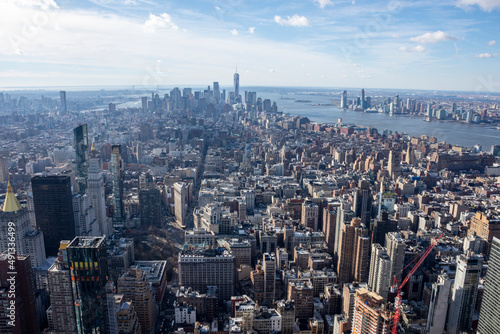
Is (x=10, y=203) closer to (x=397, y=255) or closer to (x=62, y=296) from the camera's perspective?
(x=62, y=296)

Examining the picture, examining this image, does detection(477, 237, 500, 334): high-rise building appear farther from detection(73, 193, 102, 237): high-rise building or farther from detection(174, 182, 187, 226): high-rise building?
detection(73, 193, 102, 237): high-rise building

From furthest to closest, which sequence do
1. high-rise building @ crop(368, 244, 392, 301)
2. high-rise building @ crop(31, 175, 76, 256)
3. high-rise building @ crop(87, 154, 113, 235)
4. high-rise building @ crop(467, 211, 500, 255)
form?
high-rise building @ crop(87, 154, 113, 235), high-rise building @ crop(467, 211, 500, 255), high-rise building @ crop(31, 175, 76, 256), high-rise building @ crop(368, 244, 392, 301)

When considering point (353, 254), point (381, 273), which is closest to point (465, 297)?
point (381, 273)

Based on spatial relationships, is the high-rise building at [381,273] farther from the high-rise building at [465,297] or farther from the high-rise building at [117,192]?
the high-rise building at [117,192]

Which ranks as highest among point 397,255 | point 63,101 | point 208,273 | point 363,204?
point 63,101

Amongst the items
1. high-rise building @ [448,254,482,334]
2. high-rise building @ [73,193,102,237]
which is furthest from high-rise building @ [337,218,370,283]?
high-rise building @ [73,193,102,237]

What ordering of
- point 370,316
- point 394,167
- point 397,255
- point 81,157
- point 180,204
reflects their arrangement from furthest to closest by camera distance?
point 394,167
point 81,157
point 180,204
point 397,255
point 370,316
